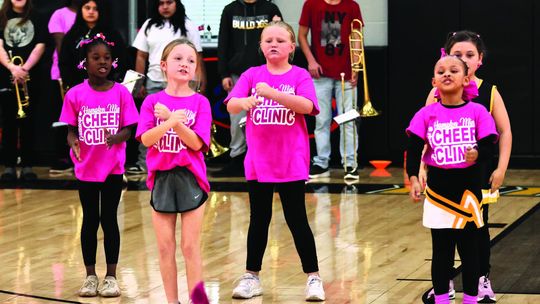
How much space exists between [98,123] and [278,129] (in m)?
1.09

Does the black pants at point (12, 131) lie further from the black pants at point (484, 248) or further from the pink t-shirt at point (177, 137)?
the black pants at point (484, 248)

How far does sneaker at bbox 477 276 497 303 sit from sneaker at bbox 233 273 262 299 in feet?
4.12

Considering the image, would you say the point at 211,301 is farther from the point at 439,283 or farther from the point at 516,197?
the point at 516,197

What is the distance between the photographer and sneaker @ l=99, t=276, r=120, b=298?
6.77 metres

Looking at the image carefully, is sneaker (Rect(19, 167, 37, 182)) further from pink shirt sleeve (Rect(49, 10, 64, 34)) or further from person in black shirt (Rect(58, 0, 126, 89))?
person in black shirt (Rect(58, 0, 126, 89))

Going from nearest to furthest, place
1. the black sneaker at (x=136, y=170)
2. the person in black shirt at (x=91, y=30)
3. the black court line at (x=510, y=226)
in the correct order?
1. the black court line at (x=510, y=226)
2. the person in black shirt at (x=91, y=30)
3. the black sneaker at (x=136, y=170)

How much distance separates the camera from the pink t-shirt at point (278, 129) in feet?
21.7

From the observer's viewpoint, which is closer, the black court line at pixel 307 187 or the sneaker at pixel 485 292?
the sneaker at pixel 485 292

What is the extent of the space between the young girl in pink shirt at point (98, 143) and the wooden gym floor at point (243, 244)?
298 mm

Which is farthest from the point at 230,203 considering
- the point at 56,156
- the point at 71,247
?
the point at 56,156

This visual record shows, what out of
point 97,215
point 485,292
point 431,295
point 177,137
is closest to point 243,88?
point 177,137

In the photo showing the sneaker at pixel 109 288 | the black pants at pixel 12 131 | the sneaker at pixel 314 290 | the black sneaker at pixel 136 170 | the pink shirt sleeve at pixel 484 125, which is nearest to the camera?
the pink shirt sleeve at pixel 484 125

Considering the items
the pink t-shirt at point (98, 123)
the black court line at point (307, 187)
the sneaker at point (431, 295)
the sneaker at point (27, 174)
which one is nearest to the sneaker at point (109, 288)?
the pink t-shirt at point (98, 123)

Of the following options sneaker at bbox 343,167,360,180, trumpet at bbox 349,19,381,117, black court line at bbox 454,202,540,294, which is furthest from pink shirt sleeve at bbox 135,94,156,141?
trumpet at bbox 349,19,381,117
